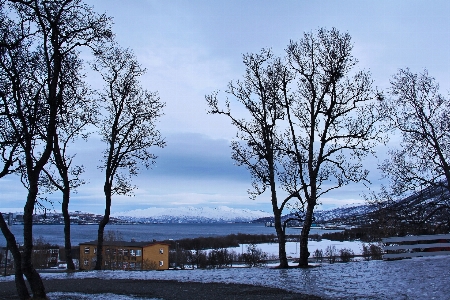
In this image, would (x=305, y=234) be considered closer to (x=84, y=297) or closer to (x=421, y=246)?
(x=421, y=246)

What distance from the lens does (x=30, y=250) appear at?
11078mm

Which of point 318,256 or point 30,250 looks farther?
point 318,256

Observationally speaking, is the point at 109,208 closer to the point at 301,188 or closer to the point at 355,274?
the point at 301,188

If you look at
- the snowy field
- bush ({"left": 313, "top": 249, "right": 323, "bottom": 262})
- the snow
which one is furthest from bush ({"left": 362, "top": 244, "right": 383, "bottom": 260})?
the snow

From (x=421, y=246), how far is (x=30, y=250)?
59.0 feet

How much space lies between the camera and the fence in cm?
2045

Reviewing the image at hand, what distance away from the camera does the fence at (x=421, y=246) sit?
67.1 feet

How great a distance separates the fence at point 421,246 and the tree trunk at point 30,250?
53.7ft

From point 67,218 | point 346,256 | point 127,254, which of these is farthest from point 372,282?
point 127,254

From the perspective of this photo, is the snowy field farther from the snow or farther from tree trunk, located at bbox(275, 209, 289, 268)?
tree trunk, located at bbox(275, 209, 289, 268)

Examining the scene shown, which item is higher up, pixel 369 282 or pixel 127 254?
pixel 369 282

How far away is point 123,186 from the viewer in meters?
23.8

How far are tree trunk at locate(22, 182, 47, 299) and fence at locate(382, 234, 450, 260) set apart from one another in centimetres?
1636

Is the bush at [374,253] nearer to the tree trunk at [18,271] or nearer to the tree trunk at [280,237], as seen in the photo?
the tree trunk at [280,237]
